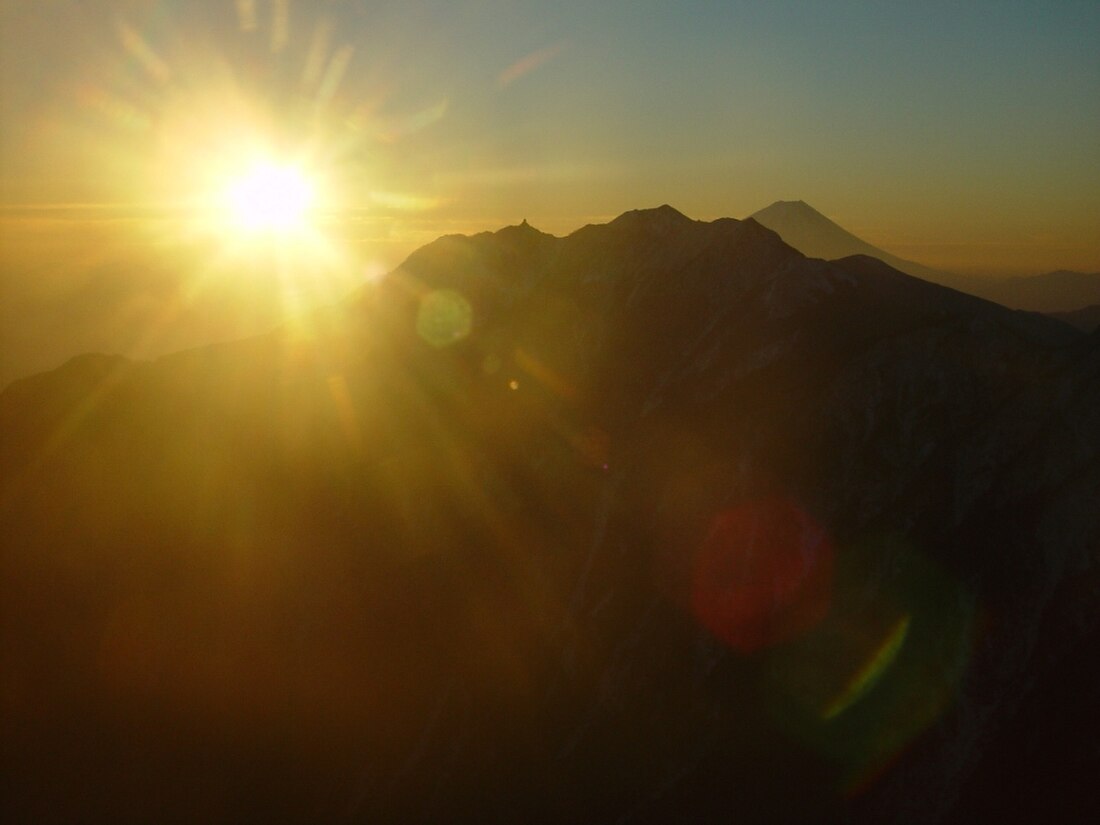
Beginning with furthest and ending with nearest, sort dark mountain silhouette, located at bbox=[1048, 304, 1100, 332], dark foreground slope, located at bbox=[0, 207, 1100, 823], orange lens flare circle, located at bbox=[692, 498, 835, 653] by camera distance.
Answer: dark mountain silhouette, located at bbox=[1048, 304, 1100, 332] < orange lens flare circle, located at bbox=[692, 498, 835, 653] < dark foreground slope, located at bbox=[0, 207, 1100, 823]

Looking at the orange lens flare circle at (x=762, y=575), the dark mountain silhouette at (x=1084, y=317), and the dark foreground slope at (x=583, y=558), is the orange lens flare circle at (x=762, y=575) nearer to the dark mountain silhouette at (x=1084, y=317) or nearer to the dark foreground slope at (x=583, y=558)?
the dark foreground slope at (x=583, y=558)

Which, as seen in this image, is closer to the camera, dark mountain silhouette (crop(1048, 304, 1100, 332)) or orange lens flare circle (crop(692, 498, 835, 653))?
orange lens flare circle (crop(692, 498, 835, 653))

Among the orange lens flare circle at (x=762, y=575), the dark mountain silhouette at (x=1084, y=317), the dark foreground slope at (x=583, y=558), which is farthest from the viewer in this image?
the dark mountain silhouette at (x=1084, y=317)

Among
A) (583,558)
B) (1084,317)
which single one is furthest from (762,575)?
(1084,317)

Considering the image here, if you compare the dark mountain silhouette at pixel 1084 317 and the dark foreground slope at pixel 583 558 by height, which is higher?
the dark foreground slope at pixel 583 558

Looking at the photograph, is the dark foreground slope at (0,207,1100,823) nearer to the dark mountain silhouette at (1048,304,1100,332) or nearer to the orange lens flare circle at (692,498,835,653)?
the orange lens flare circle at (692,498,835,653)

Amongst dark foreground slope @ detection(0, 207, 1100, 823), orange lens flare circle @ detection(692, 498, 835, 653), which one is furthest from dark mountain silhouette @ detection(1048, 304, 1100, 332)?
orange lens flare circle @ detection(692, 498, 835, 653)

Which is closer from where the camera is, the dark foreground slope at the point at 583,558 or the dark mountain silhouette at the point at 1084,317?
the dark foreground slope at the point at 583,558

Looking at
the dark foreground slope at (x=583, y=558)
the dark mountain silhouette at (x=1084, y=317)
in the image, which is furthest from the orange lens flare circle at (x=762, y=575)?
the dark mountain silhouette at (x=1084, y=317)

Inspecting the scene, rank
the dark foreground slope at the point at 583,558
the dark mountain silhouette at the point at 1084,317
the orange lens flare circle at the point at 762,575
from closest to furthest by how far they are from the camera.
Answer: the dark foreground slope at the point at 583,558 < the orange lens flare circle at the point at 762,575 < the dark mountain silhouette at the point at 1084,317
